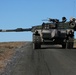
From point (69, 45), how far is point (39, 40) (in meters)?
2.88

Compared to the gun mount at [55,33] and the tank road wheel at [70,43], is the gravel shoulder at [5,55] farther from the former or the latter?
the tank road wheel at [70,43]

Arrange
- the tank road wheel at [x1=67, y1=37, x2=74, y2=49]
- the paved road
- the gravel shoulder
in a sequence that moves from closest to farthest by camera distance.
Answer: the paved road
the gravel shoulder
the tank road wheel at [x1=67, y1=37, x2=74, y2=49]

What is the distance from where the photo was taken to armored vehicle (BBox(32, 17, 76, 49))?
34062 mm

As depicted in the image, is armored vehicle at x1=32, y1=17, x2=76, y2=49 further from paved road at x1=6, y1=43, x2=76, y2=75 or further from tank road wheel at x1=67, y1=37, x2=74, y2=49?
paved road at x1=6, y1=43, x2=76, y2=75

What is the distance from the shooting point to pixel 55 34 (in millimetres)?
34312

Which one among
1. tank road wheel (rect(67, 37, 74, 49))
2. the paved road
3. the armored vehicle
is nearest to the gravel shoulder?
the paved road

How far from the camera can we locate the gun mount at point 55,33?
34.1 metres

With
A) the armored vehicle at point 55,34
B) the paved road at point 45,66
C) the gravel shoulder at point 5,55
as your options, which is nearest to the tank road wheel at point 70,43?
the armored vehicle at point 55,34

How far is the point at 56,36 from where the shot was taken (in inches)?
1356

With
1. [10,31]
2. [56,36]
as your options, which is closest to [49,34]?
[56,36]

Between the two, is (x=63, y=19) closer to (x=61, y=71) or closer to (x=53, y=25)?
(x=53, y=25)

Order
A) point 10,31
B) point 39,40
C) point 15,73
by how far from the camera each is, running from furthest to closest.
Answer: point 10,31, point 39,40, point 15,73

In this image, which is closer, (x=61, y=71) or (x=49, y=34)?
(x=61, y=71)

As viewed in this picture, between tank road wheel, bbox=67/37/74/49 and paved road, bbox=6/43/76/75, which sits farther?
tank road wheel, bbox=67/37/74/49
